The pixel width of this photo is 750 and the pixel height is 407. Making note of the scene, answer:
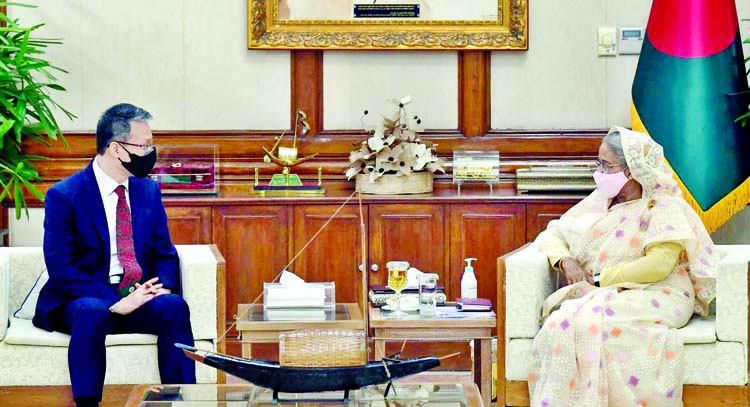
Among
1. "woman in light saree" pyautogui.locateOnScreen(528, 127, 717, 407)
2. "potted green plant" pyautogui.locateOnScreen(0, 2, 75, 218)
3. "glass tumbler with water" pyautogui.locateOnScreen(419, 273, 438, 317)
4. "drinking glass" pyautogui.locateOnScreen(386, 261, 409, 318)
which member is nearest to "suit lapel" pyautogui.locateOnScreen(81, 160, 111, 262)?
"potted green plant" pyautogui.locateOnScreen(0, 2, 75, 218)

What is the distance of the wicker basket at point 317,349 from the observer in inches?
163

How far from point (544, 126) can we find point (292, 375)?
3139mm

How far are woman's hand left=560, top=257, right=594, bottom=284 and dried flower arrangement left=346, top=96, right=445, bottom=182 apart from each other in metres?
1.34

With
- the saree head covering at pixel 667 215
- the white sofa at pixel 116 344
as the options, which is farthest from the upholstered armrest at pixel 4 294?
the saree head covering at pixel 667 215

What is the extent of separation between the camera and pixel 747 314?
197 inches

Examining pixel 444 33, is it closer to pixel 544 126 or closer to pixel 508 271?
pixel 544 126

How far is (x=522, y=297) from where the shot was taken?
5168mm

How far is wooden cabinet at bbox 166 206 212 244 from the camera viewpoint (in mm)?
6383

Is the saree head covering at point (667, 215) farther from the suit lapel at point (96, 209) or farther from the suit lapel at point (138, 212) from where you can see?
the suit lapel at point (96, 209)

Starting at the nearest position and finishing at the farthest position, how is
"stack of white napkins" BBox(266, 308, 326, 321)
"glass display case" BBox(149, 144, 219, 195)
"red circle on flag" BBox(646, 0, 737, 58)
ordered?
"stack of white napkins" BBox(266, 308, 326, 321), "red circle on flag" BBox(646, 0, 737, 58), "glass display case" BBox(149, 144, 219, 195)

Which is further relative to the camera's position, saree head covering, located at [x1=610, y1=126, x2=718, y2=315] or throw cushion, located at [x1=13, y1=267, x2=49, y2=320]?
throw cushion, located at [x1=13, y1=267, x2=49, y2=320]

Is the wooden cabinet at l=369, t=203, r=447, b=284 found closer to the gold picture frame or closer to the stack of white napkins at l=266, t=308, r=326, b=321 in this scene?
the gold picture frame

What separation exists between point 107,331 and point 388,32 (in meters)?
2.46

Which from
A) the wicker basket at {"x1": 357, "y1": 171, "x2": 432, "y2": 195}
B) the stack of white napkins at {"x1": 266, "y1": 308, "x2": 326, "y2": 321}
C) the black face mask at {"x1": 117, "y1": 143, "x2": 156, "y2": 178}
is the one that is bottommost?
the stack of white napkins at {"x1": 266, "y1": 308, "x2": 326, "y2": 321}
